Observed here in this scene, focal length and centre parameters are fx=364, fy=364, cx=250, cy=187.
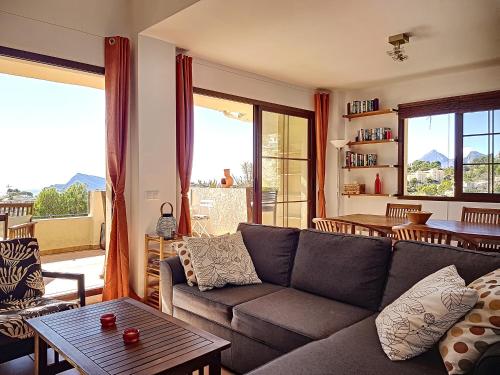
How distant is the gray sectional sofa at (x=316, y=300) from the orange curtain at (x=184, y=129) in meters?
1.30

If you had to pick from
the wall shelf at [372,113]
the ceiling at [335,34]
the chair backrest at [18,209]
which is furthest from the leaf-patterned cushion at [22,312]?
the wall shelf at [372,113]

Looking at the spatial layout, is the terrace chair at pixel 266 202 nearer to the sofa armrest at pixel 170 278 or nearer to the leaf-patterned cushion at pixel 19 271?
the sofa armrest at pixel 170 278

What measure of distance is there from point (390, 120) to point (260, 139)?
212cm

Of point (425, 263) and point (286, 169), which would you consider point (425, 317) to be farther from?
point (286, 169)

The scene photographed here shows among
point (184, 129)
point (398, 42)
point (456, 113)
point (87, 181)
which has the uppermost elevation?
point (398, 42)

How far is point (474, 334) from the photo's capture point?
4.62ft

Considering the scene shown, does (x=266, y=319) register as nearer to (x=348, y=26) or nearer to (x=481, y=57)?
(x=348, y=26)

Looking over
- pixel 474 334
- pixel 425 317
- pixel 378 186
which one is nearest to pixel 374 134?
pixel 378 186

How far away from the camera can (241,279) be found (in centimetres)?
271

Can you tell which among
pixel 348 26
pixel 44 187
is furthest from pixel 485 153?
pixel 44 187

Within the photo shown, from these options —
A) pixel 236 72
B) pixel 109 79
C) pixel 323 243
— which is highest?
pixel 236 72

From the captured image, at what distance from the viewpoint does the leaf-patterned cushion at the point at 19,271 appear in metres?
2.53

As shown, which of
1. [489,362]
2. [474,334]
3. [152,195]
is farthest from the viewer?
[152,195]

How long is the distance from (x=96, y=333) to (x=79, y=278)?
0.88 m
